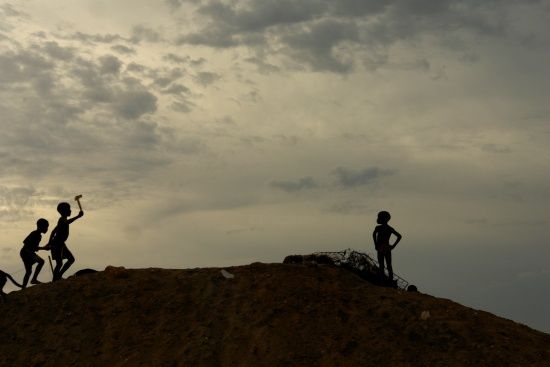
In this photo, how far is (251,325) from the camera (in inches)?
553

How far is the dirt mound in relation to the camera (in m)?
13.1

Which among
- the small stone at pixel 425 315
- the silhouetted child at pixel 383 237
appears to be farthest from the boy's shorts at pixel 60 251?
the small stone at pixel 425 315

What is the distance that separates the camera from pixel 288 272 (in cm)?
1590

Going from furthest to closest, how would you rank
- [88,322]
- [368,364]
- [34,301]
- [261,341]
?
[34,301] < [88,322] < [261,341] < [368,364]

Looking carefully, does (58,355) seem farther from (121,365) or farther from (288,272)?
(288,272)

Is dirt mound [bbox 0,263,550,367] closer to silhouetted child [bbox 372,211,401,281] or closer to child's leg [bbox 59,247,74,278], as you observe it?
child's leg [bbox 59,247,74,278]

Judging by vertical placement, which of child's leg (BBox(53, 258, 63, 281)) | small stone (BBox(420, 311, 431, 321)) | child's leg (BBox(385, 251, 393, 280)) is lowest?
small stone (BBox(420, 311, 431, 321))

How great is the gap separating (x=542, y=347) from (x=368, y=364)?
380 centimetres

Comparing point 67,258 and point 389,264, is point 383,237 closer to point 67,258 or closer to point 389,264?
point 389,264

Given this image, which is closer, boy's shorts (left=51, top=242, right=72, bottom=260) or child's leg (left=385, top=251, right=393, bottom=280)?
child's leg (left=385, top=251, right=393, bottom=280)

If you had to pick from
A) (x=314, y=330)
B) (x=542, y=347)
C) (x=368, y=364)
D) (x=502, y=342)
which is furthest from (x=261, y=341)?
(x=542, y=347)

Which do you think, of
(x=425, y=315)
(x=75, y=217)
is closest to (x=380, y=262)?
(x=425, y=315)

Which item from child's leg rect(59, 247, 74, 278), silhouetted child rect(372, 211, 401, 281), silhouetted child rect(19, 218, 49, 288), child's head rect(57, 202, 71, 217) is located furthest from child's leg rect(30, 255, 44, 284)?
silhouetted child rect(372, 211, 401, 281)

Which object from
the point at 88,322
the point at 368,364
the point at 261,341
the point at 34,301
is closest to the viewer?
the point at 368,364
